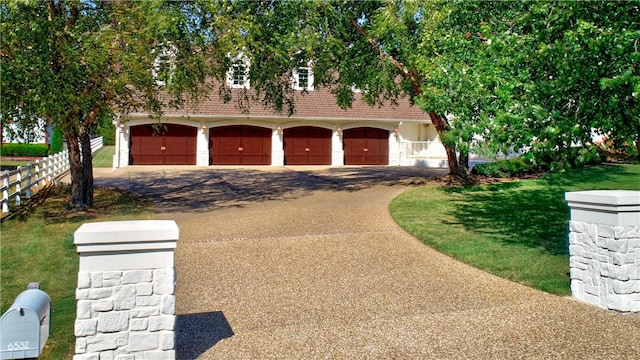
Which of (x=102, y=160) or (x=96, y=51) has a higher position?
(x=96, y=51)

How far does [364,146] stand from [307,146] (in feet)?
11.3

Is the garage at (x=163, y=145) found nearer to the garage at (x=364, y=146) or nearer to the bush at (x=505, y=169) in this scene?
the garage at (x=364, y=146)

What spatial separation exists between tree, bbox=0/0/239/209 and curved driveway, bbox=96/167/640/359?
3562mm

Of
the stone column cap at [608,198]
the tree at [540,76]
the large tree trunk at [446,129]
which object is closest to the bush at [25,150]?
the large tree trunk at [446,129]

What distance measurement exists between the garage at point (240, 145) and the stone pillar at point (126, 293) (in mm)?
23513

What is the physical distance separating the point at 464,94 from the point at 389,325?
457 centimetres

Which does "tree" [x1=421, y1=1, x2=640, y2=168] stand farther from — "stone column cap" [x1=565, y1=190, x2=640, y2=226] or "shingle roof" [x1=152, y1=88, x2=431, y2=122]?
"shingle roof" [x1=152, y1=88, x2=431, y2=122]

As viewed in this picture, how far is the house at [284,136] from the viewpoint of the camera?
2681 cm

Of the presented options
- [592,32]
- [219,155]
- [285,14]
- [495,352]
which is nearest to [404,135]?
[219,155]

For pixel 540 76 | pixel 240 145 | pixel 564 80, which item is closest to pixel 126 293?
pixel 564 80

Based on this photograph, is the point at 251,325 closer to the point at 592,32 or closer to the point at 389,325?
the point at 389,325

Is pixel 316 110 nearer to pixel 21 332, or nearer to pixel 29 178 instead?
pixel 29 178

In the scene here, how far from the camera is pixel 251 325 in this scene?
5824mm

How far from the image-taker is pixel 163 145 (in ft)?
88.9
